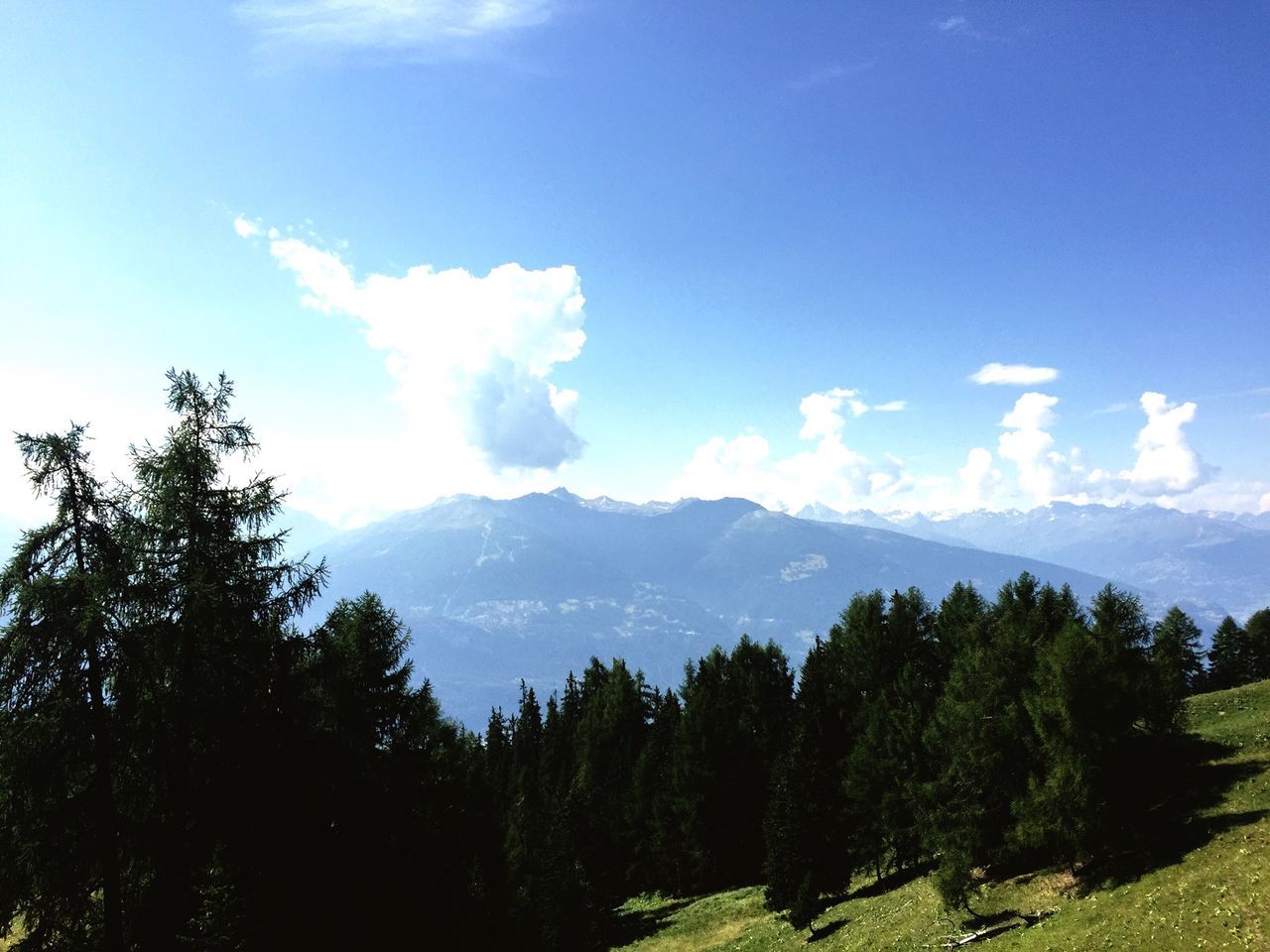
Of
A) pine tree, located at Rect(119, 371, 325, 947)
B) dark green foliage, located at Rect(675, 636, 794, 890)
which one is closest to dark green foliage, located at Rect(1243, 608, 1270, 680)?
dark green foliage, located at Rect(675, 636, 794, 890)

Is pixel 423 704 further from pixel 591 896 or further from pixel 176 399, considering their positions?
pixel 591 896

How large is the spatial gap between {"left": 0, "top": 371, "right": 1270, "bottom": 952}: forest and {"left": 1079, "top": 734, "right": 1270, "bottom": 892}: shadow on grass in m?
0.44

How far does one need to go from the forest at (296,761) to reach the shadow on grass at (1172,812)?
1.44 ft

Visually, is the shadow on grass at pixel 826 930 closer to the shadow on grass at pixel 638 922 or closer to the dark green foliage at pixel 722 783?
the shadow on grass at pixel 638 922

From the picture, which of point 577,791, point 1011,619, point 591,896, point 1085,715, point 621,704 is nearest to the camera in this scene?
point 1085,715

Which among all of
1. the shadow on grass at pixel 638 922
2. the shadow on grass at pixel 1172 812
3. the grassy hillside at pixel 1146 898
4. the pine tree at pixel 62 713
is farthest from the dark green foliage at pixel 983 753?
the pine tree at pixel 62 713

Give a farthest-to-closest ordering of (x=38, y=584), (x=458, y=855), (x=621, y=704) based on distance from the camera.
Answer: (x=621, y=704) → (x=458, y=855) → (x=38, y=584)

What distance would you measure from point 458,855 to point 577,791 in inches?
1477

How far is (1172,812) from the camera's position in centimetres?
3198

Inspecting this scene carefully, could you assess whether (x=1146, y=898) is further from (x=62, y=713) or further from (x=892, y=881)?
(x=62, y=713)

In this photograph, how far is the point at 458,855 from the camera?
2244 cm

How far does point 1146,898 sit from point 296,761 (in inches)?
1237

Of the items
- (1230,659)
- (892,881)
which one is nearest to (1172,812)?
(892,881)

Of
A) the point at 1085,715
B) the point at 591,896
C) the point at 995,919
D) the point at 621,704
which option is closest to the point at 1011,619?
the point at 1085,715
